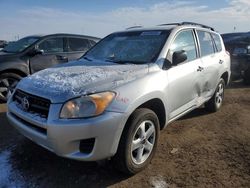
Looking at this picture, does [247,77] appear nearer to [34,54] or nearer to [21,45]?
[34,54]

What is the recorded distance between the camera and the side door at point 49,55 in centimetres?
753

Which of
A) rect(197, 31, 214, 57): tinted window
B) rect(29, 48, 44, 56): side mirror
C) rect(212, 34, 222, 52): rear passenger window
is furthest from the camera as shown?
rect(29, 48, 44, 56): side mirror

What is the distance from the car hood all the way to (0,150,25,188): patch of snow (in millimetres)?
994

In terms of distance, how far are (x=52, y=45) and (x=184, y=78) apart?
443 centimetres

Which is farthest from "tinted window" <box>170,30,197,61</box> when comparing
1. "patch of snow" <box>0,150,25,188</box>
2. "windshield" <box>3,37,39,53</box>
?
"windshield" <box>3,37,39,53</box>

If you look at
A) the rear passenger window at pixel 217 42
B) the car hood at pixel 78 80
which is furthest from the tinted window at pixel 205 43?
the car hood at pixel 78 80

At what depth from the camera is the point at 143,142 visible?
3.79 metres

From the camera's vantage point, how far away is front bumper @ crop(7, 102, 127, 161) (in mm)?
3156

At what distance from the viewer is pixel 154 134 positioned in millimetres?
3967

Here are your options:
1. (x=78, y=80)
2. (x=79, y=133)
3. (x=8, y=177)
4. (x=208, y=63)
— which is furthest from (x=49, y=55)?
(x=79, y=133)

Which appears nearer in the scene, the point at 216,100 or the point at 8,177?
the point at 8,177

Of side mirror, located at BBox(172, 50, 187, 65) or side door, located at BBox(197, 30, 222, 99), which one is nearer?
side mirror, located at BBox(172, 50, 187, 65)

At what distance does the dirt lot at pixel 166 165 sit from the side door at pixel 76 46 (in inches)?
124

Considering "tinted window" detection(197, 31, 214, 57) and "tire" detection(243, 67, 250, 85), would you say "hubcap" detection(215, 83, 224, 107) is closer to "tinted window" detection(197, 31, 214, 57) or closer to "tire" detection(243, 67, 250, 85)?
"tinted window" detection(197, 31, 214, 57)
